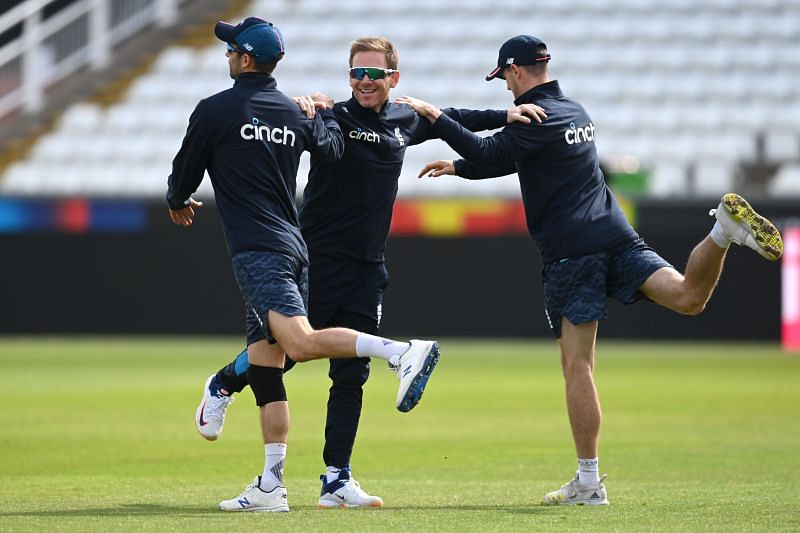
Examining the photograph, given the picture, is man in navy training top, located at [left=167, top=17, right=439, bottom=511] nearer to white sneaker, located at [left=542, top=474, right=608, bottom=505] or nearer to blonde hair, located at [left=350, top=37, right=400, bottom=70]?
blonde hair, located at [left=350, top=37, right=400, bottom=70]

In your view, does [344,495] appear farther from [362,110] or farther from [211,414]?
[362,110]

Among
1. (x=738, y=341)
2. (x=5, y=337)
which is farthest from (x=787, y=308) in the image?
(x=5, y=337)

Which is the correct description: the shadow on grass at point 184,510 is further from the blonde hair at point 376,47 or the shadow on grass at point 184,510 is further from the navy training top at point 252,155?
the blonde hair at point 376,47

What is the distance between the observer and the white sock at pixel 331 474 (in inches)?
267

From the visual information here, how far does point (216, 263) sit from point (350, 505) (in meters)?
15.5

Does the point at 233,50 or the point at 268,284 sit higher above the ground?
the point at 233,50

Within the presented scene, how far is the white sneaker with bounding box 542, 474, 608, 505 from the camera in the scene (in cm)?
Answer: 682

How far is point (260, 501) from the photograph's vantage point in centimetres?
646

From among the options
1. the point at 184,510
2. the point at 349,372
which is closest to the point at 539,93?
the point at 349,372

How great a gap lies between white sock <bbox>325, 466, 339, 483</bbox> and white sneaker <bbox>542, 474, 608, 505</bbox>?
1.03m

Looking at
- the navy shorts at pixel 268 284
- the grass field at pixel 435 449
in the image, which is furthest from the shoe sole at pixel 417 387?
the navy shorts at pixel 268 284

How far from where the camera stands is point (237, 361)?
7.14 meters

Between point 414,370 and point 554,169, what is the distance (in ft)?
5.29

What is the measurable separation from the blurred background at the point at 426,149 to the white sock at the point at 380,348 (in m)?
14.0
